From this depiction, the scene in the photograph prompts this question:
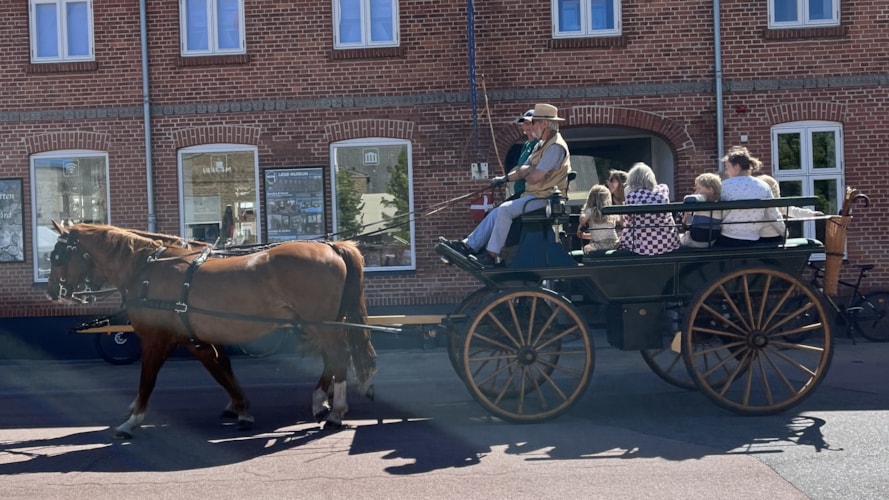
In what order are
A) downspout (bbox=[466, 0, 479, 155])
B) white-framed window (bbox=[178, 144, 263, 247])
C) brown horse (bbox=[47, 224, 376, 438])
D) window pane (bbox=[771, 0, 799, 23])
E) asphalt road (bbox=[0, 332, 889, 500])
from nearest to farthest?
asphalt road (bbox=[0, 332, 889, 500])
brown horse (bbox=[47, 224, 376, 438])
downspout (bbox=[466, 0, 479, 155])
window pane (bbox=[771, 0, 799, 23])
white-framed window (bbox=[178, 144, 263, 247])

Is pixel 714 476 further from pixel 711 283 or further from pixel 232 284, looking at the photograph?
pixel 232 284

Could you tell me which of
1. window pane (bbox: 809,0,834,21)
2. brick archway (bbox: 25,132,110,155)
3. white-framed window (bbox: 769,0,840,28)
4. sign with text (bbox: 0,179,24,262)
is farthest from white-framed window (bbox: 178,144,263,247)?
window pane (bbox: 809,0,834,21)

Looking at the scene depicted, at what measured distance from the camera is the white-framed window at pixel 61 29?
550 inches

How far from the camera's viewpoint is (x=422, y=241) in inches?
542

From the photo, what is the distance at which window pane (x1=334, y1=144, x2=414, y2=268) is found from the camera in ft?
45.5

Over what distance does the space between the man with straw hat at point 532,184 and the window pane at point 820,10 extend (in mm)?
7476

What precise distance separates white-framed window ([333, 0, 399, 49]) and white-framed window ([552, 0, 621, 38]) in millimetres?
2373

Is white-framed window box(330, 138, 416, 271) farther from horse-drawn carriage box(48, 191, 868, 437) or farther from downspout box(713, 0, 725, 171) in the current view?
horse-drawn carriage box(48, 191, 868, 437)

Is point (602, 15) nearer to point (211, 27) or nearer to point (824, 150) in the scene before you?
point (824, 150)

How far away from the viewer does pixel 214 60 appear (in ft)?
45.2

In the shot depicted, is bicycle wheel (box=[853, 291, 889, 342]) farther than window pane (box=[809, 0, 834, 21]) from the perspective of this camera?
No

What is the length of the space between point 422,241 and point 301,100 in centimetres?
265

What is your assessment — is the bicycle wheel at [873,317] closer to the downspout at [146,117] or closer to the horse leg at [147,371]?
the horse leg at [147,371]

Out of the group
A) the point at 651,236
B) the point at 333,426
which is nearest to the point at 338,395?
the point at 333,426
